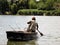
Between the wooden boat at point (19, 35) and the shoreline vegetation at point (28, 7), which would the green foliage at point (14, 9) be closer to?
the shoreline vegetation at point (28, 7)

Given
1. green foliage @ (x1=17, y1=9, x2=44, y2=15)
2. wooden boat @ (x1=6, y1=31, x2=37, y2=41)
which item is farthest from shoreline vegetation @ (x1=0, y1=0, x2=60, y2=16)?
wooden boat @ (x1=6, y1=31, x2=37, y2=41)

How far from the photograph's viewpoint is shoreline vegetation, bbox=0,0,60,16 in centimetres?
7669

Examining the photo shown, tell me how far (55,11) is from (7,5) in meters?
15.7

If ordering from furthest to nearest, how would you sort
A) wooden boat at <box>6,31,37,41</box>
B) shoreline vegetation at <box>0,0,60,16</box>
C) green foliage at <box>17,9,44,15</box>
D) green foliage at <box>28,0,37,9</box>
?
green foliage at <box>28,0,37,9</box> < shoreline vegetation at <box>0,0,60,16</box> < green foliage at <box>17,9,44,15</box> < wooden boat at <box>6,31,37,41</box>

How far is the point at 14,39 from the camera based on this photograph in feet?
66.0

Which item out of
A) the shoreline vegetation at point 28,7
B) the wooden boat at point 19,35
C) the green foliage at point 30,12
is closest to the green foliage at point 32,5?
the shoreline vegetation at point 28,7

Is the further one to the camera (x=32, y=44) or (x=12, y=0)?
(x=12, y=0)

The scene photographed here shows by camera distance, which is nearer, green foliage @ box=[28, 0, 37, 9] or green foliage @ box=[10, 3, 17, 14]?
green foliage @ box=[10, 3, 17, 14]

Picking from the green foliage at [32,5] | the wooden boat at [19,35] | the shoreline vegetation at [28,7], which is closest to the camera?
the wooden boat at [19,35]

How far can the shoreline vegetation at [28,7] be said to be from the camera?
76.7m

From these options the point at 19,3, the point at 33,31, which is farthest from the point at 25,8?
the point at 33,31

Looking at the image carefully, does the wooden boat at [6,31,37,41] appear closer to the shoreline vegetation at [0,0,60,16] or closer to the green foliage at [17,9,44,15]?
the green foliage at [17,9,44,15]

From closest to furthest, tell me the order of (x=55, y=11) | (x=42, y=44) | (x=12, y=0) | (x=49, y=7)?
(x=42, y=44)
(x=55, y=11)
(x=49, y=7)
(x=12, y=0)

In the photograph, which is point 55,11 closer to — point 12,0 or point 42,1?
point 42,1
